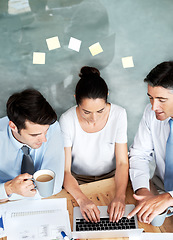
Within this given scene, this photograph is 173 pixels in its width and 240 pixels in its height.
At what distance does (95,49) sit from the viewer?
7.24ft

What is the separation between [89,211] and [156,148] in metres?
0.69

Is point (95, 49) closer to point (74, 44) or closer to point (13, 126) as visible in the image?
point (74, 44)

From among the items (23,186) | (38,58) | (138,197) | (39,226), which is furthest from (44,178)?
(38,58)

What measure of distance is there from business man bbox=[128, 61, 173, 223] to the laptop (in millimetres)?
49

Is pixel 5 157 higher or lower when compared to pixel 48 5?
lower

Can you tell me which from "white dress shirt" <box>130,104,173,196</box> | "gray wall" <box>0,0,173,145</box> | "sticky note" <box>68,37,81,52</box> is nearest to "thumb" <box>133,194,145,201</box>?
"white dress shirt" <box>130,104,173,196</box>

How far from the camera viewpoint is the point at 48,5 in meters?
2.02

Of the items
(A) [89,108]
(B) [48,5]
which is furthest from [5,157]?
(B) [48,5]

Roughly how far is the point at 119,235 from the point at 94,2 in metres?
1.68

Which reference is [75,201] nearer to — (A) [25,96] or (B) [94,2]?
(A) [25,96]

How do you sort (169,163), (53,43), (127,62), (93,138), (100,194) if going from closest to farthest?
(100,194) < (169,163) < (93,138) < (53,43) < (127,62)

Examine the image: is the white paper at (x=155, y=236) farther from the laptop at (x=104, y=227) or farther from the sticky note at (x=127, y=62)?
the sticky note at (x=127, y=62)

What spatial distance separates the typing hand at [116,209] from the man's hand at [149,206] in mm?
49

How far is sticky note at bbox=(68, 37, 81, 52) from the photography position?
2.16 meters
